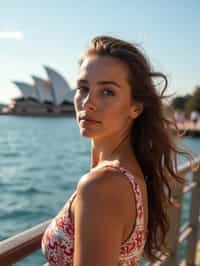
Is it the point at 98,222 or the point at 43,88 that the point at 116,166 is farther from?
the point at 43,88

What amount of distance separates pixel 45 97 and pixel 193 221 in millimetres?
44078

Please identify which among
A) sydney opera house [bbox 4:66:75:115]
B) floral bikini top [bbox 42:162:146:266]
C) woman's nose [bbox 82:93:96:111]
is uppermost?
woman's nose [bbox 82:93:96:111]

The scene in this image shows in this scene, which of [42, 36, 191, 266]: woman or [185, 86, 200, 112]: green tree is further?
[185, 86, 200, 112]: green tree

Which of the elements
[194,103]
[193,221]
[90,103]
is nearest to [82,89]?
[90,103]

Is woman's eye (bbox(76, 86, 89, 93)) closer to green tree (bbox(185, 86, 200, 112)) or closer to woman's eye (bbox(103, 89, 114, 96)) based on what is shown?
woman's eye (bbox(103, 89, 114, 96))

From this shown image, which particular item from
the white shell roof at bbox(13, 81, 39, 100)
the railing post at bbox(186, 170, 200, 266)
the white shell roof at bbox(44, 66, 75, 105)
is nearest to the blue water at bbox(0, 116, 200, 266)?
the railing post at bbox(186, 170, 200, 266)

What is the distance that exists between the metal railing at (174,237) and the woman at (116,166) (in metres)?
0.04

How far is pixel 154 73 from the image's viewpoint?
0.87 metres

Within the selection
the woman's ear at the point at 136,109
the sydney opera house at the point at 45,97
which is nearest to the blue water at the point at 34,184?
the woman's ear at the point at 136,109

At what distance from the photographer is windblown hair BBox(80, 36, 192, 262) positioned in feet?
2.57

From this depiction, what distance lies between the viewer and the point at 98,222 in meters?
0.61

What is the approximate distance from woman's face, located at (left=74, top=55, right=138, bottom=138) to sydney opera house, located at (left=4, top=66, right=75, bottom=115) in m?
40.2

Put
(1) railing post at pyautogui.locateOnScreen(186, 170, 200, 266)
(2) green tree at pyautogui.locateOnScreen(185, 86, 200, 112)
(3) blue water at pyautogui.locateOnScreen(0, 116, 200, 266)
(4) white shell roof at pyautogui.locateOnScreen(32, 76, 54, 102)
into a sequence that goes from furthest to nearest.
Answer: (4) white shell roof at pyautogui.locateOnScreen(32, 76, 54, 102)
(2) green tree at pyautogui.locateOnScreen(185, 86, 200, 112)
(3) blue water at pyautogui.locateOnScreen(0, 116, 200, 266)
(1) railing post at pyautogui.locateOnScreen(186, 170, 200, 266)

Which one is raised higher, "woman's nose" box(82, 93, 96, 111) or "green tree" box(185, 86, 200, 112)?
"woman's nose" box(82, 93, 96, 111)
